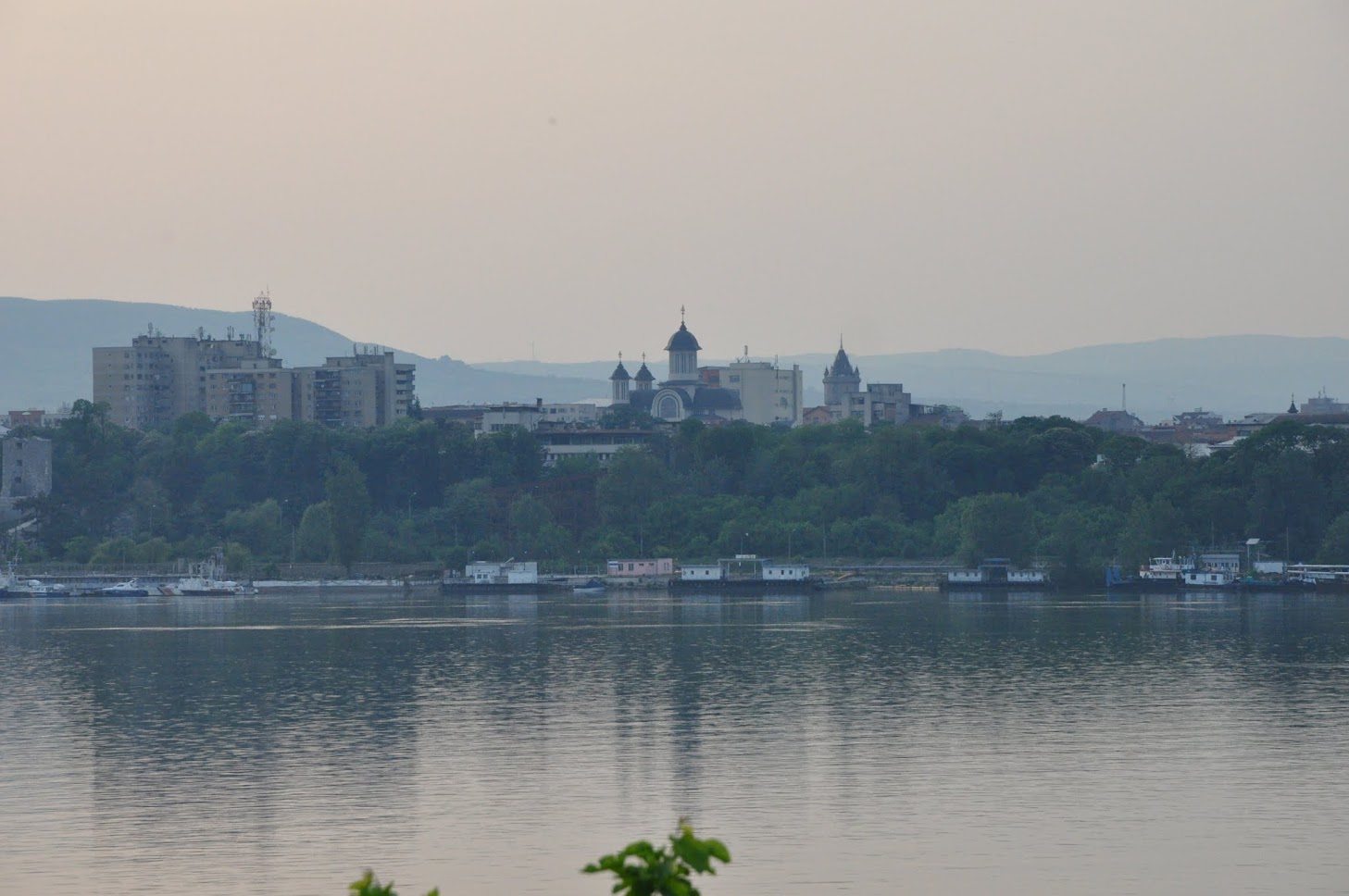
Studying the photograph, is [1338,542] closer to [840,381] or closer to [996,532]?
[996,532]

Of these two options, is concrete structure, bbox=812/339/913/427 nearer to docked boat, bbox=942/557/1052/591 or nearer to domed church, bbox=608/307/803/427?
domed church, bbox=608/307/803/427

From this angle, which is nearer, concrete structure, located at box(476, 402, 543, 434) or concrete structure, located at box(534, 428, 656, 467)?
concrete structure, located at box(534, 428, 656, 467)

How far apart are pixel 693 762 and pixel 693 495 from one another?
77.4 metres

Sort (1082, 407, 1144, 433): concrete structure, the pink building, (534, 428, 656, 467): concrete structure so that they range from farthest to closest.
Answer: (1082, 407, 1144, 433): concrete structure → (534, 428, 656, 467): concrete structure → the pink building

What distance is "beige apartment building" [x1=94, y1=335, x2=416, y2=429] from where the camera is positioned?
500 ft

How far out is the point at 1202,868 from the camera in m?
25.1

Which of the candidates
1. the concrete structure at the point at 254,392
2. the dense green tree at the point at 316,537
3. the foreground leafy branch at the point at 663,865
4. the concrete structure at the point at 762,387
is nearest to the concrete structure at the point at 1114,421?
the concrete structure at the point at 762,387

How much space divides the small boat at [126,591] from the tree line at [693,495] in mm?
7499

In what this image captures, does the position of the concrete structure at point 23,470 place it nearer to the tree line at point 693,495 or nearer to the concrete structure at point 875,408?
the tree line at point 693,495

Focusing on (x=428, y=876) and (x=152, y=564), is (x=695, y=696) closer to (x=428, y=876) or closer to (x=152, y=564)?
(x=428, y=876)

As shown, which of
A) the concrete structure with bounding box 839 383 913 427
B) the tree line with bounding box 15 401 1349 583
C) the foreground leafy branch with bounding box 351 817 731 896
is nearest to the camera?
the foreground leafy branch with bounding box 351 817 731 896

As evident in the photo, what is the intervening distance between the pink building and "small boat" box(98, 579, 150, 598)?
73.7ft

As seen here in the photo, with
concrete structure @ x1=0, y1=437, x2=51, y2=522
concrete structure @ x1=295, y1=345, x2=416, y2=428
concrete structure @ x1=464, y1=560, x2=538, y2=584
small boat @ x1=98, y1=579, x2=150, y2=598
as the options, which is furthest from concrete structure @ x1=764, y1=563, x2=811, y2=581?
concrete structure @ x1=295, y1=345, x2=416, y2=428

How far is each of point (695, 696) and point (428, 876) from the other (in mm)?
→ 18483
